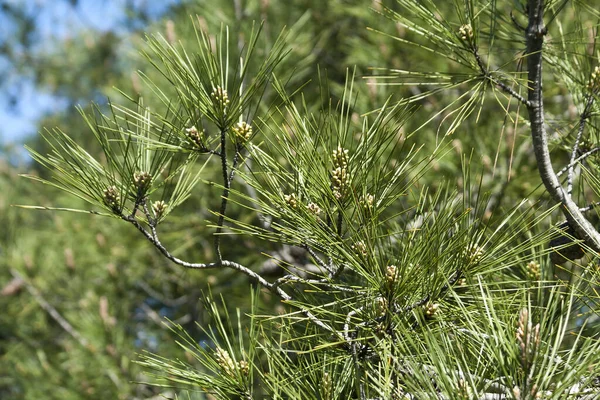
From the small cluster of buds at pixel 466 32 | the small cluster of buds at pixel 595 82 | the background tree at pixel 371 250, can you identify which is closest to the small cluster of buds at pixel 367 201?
the background tree at pixel 371 250

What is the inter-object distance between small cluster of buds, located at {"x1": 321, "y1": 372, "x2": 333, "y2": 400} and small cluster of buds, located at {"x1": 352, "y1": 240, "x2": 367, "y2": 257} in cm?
14

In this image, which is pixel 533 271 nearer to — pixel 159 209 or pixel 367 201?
pixel 367 201

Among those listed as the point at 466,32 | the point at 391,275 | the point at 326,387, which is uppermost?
the point at 466,32

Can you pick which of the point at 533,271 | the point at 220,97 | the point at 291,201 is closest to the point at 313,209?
the point at 291,201

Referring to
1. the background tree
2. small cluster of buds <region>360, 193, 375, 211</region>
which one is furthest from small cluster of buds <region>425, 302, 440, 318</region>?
small cluster of buds <region>360, 193, 375, 211</region>

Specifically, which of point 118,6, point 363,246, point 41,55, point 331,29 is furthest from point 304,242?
point 41,55

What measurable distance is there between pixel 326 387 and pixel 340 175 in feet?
0.71

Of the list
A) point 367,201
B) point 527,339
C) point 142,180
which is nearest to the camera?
point 527,339

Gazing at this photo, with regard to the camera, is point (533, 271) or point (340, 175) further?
point (533, 271)

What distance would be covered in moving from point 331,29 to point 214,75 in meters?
1.66

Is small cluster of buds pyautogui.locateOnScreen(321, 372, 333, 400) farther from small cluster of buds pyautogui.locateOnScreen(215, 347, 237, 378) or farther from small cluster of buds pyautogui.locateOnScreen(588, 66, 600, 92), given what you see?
small cluster of buds pyautogui.locateOnScreen(588, 66, 600, 92)

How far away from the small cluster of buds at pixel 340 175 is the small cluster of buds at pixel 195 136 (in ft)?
0.49

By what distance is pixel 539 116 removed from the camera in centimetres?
69

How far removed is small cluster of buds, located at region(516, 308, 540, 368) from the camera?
1.81ft
